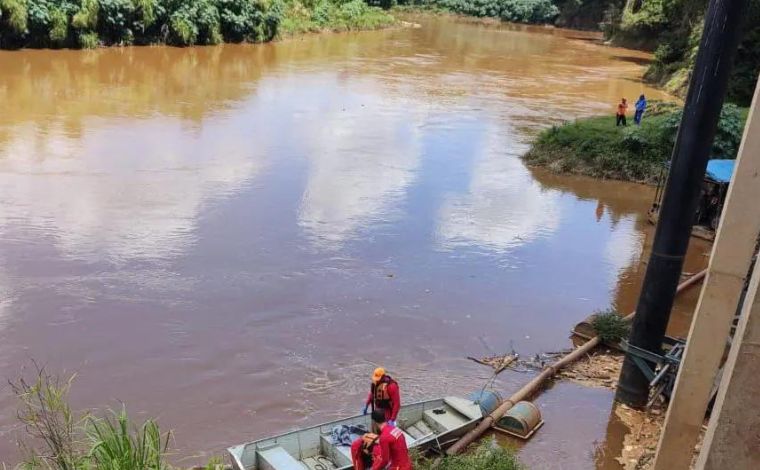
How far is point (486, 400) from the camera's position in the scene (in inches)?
373

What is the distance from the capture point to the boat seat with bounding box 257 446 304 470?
7.50 meters

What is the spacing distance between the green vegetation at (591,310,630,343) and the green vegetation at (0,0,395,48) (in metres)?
30.3

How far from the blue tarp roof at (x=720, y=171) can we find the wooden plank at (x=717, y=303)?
36.6 ft

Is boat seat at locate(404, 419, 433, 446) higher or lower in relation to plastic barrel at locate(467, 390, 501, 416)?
lower

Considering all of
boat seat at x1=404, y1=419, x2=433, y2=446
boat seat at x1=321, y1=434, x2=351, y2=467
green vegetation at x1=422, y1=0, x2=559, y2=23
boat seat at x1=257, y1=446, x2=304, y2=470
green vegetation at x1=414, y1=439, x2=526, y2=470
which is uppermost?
green vegetation at x1=422, y1=0, x2=559, y2=23

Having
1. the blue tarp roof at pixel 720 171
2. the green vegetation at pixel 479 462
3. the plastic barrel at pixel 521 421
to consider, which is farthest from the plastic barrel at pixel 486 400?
the blue tarp roof at pixel 720 171

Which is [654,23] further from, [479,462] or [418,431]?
[479,462]

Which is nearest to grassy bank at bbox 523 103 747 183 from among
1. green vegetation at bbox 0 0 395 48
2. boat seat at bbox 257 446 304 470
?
boat seat at bbox 257 446 304 470

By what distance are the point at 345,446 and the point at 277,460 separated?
904 mm

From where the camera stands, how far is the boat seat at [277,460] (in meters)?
7.50

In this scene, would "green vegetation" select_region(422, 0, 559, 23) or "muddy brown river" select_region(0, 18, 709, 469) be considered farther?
"green vegetation" select_region(422, 0, 559, 23)

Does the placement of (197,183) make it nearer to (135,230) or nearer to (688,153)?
(135,230)

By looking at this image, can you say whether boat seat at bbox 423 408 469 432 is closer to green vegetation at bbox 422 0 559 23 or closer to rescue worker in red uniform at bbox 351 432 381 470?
rescue worker in red uniform at bbox 351 432 381 470

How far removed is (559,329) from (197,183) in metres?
10.5
